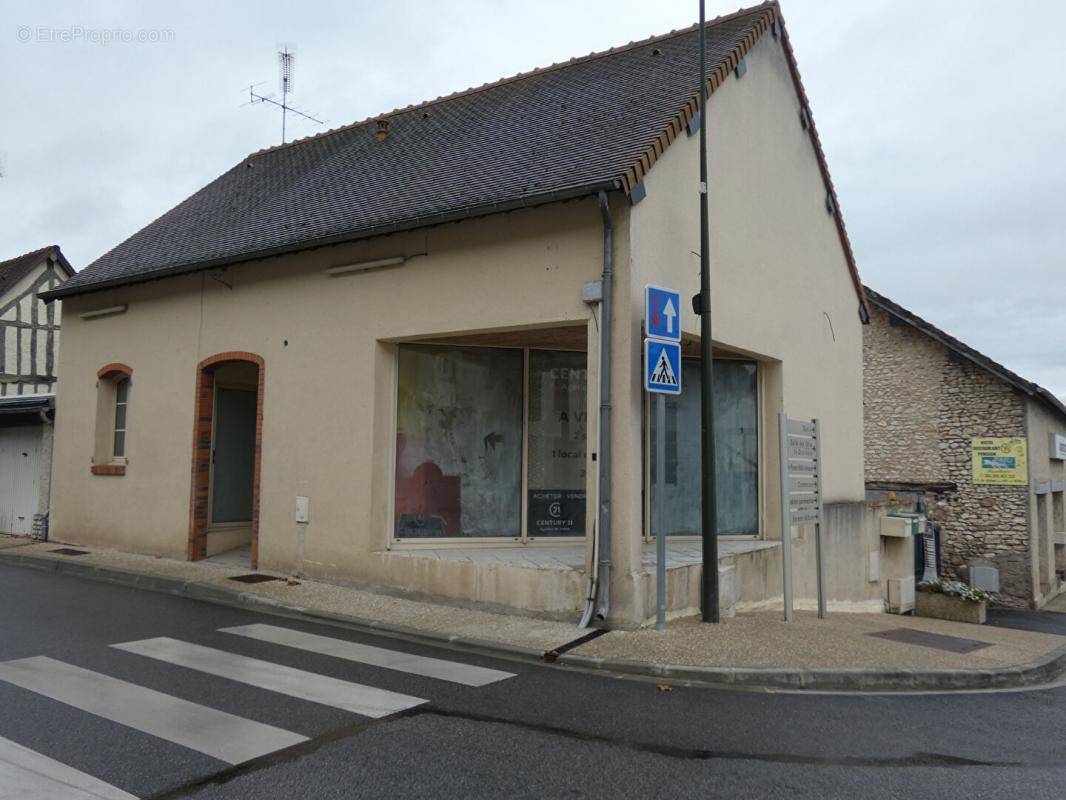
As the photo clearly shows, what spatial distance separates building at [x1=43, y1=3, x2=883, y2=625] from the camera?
8.41 m

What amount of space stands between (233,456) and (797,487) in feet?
26.9

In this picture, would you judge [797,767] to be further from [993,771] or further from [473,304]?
[473,304]

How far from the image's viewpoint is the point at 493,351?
34.3 ft

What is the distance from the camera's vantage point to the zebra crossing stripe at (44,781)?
375 centimetres

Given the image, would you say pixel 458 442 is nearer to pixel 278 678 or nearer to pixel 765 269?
pixel 278 678

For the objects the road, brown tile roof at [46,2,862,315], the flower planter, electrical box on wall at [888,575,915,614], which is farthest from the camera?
electrical box on wall at [888,575,915,614]

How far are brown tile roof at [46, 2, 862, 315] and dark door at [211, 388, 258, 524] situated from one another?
2.11 meters

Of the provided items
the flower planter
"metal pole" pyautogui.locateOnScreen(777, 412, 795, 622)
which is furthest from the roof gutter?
the flower planter

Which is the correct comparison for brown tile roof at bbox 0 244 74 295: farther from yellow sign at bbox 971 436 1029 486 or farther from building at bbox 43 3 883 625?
yellow sign at bbox 971 436 1029 486

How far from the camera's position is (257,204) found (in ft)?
43.6

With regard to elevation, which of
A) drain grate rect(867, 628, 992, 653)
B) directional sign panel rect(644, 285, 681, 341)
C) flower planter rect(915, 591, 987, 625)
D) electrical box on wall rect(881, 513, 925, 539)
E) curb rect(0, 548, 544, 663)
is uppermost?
directional sign panel rect(644, 285, 681, 341)

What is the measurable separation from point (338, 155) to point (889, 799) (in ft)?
42.1

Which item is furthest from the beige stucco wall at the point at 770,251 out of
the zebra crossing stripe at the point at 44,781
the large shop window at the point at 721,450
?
the zebra crossing stripe at the point at 44,781

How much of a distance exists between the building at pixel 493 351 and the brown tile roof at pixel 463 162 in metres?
0.07
